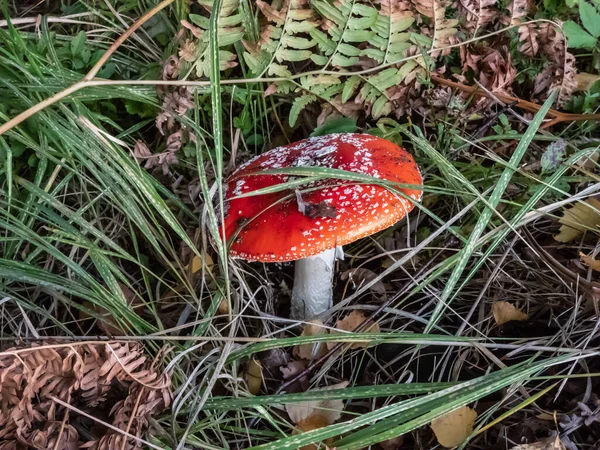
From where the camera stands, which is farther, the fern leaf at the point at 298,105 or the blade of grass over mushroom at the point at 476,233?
the fern leaf at the point at 298,105

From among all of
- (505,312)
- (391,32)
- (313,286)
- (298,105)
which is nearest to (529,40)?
(391,32)

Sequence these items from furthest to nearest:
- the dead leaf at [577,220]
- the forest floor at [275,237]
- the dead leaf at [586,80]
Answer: the dead leaf at [586,80] → the dead leaf at [577,220] → the forest floor at [275,237]

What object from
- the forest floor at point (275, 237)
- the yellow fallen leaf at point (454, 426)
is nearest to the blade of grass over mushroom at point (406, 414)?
the forest floor at point (275, 237)

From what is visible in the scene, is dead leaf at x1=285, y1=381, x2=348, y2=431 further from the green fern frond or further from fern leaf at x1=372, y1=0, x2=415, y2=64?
fern leaf at x1=372, y1=0, x2=415, y2=64

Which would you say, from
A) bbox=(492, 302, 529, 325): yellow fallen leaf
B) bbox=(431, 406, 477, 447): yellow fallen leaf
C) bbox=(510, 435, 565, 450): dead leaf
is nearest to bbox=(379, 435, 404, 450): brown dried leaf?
bbox=(431, 406, 477, 447): yellow fallen leaf

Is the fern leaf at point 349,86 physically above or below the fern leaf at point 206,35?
below

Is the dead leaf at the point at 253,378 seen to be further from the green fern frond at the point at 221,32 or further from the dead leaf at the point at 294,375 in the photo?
the green fern frond at the point at 221,32

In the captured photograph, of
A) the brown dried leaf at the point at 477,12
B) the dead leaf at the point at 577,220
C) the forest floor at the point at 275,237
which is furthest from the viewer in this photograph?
the brown dried leaf at the point at 477,12
